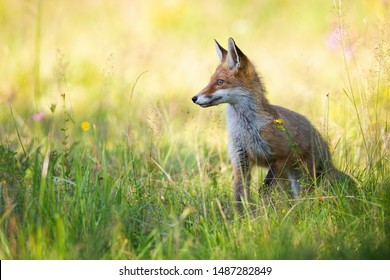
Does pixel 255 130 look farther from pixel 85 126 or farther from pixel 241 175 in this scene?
pixel 85 126

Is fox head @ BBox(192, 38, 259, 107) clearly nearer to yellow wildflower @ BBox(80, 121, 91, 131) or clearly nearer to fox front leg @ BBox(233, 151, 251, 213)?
fox front leg @ BBox(233, 151, 251, 213)

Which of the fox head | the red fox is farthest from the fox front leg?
the fox head

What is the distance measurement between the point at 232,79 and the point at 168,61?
14.8ft

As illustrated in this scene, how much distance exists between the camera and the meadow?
4.56 metres

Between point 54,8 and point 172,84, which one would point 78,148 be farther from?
point 54,8

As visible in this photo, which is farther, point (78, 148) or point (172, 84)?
point (172, 84)

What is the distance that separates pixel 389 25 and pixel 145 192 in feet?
9.12

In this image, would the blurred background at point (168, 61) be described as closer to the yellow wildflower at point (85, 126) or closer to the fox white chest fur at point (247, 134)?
the yellow wildflower at point (85, 126)

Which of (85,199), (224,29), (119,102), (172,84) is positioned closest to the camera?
(85,199)

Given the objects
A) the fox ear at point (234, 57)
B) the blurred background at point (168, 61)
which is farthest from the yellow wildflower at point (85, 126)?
the fox ear at point (234, 57)

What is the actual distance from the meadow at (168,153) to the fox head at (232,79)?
0.24 meters

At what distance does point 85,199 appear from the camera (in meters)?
4.89
